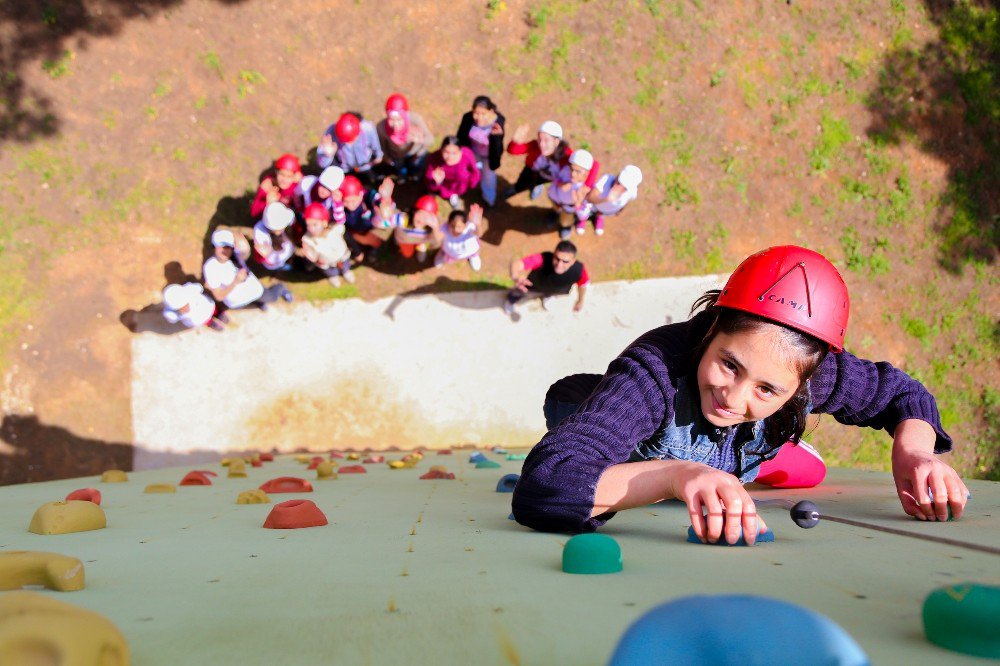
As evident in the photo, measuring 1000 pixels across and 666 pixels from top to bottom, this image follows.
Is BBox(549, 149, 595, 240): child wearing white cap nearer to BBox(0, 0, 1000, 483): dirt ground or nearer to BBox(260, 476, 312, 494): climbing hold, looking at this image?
BBox(0, 0, 1000, 483): dirt ground

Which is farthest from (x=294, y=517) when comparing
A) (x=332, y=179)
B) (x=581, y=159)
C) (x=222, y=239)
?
(x=581, y=159)

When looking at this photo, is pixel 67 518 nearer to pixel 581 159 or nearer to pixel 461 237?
pixel 461 237

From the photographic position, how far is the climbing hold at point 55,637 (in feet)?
2.66

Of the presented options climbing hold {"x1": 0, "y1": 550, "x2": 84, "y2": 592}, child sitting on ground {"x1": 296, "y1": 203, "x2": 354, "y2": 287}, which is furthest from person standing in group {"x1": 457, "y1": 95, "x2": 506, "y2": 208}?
climbing hold {"x1": 0, "y1": 550, "x2": 84, "y2": 592}

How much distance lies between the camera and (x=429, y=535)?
1905 mm

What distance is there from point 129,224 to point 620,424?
617 centimetres

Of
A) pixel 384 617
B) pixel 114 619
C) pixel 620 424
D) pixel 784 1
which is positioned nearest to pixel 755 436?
pixel 620 424

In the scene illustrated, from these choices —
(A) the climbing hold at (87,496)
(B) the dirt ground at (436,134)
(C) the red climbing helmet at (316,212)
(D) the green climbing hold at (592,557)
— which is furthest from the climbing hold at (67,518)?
(B) the dirt ground at (436,134)

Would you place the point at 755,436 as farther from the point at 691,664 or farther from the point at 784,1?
the point at 784,1

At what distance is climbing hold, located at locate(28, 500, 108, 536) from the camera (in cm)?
204

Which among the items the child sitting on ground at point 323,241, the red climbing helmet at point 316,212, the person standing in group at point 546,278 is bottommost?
the person standing in group at point 546,278

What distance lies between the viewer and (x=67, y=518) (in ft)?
6.81

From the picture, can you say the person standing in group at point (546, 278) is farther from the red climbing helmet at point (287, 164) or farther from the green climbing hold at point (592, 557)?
the green climbing hold at point (592, 557)

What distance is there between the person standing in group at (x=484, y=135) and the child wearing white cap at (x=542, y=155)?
0.50 feet
